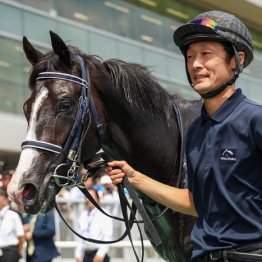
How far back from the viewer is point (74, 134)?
12.3 feet

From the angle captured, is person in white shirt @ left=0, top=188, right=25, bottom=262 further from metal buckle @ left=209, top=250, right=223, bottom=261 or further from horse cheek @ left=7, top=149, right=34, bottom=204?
metal buckle @ left=209, top=250, right=223, bottom=261

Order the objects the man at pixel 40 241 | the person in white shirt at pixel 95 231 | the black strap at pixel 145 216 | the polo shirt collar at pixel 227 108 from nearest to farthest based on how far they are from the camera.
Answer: the polo shirt collar at pixel 227 108
the black strap at pixel 145 216
the person in white shirt at pixel 95 231
the man at pixel 40 241

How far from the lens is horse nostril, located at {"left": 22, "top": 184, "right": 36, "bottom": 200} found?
355cm

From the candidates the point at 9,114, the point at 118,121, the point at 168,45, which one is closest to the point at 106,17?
the point at 168,45

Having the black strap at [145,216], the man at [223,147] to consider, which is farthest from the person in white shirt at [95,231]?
the man at [223,147]

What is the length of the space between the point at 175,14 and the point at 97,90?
59.5 ft

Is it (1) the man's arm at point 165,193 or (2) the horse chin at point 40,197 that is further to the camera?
(2) the horse chin at point 40,197

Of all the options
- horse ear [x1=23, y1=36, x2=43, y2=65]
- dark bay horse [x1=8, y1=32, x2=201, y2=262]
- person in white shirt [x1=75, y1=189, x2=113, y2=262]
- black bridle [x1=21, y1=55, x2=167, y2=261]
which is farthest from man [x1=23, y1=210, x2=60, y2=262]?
black bridle [x1=21, y1=55, x2=167, y2=261]

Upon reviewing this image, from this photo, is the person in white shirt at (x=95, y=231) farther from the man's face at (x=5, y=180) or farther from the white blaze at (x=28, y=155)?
the white blaze at (x=28, y=155)

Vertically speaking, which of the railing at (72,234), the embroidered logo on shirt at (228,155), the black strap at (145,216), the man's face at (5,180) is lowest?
the railing at (72,234)

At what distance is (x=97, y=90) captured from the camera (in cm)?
407

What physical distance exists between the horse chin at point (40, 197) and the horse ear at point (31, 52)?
89 centimetres

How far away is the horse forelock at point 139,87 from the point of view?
165 inches

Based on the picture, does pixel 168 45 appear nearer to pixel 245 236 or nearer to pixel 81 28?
pixel 81 28
